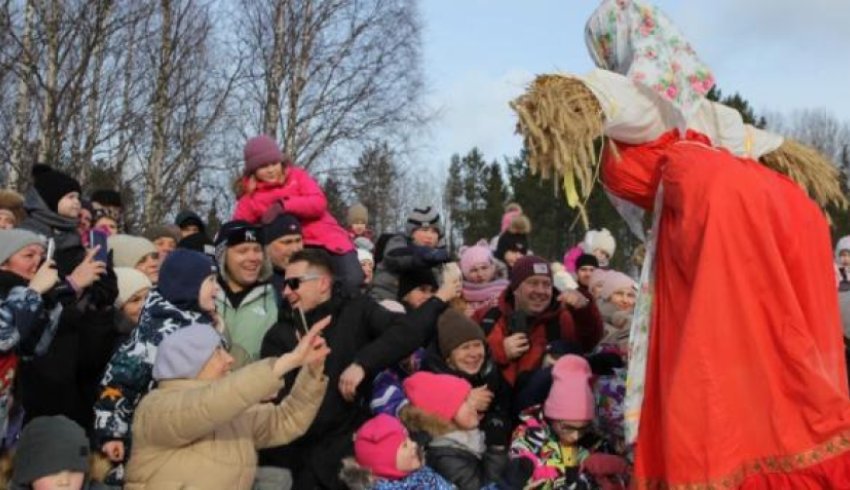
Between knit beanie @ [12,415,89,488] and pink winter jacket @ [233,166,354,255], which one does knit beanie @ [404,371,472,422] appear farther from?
knit beanie @ [12,415,89,488]

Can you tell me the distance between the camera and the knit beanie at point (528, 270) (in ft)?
18.4

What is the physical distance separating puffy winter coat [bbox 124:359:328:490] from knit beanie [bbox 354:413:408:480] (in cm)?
34

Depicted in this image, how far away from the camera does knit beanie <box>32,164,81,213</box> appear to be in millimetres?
6426

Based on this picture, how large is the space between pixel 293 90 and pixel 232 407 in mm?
16606

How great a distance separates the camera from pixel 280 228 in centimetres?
536

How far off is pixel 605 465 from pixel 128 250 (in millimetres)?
3392

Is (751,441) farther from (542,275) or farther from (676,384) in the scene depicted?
(542,275)

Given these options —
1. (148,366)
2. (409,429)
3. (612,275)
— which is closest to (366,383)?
(409,429)

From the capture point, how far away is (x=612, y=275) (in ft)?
22.9

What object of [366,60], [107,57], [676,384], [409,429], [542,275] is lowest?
[409,429]

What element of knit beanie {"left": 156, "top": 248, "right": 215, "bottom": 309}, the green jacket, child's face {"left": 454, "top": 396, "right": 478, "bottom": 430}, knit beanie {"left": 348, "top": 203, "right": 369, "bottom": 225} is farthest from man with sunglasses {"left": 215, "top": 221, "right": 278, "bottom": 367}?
knit beanie {"left": 348, "top": 203, "right": 369, "bottom": 225}

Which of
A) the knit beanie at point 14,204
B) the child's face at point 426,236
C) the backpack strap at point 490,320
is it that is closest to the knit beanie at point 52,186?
the knit beanie at point 14,204

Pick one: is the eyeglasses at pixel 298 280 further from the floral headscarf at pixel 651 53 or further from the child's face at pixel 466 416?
the floral headscarf at pixel 651 53

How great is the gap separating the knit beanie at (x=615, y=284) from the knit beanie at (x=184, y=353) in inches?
140
